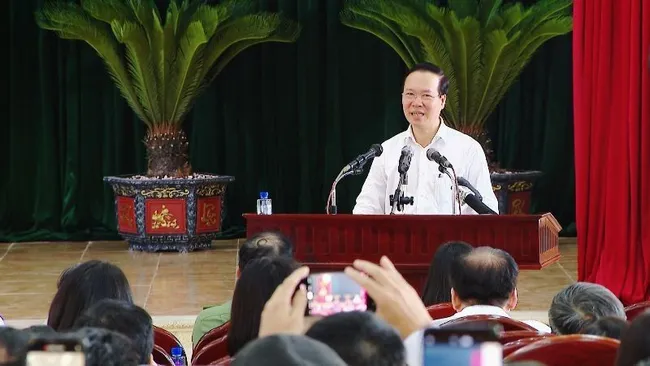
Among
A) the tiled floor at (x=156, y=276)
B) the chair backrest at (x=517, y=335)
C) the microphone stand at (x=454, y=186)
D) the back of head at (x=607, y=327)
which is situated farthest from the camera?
the tiled floor at (x=156, y=276)

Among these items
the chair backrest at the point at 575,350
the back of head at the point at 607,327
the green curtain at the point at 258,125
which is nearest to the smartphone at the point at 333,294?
the chair backrest at the point at 575,350

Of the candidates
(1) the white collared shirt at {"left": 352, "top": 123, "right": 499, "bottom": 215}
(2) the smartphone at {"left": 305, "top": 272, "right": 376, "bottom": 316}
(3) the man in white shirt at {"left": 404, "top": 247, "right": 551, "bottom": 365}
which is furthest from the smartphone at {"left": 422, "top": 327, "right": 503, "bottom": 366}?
(1) the white collared shirt at {"left": 352, "top": 123, "right": 499, "bottom": 215}

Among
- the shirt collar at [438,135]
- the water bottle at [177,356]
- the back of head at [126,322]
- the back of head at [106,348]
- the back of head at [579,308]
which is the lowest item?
the water bottle at [177,356]

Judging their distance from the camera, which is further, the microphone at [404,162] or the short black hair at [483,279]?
the microphone at [404,162]

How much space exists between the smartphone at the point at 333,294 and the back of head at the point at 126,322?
0.45m

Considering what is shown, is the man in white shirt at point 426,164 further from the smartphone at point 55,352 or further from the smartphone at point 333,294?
the smartphone at point 55,352

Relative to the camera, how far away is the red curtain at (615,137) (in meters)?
6.21

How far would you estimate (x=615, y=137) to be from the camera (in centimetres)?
630

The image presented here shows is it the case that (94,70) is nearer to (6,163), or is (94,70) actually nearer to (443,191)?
(6,163)

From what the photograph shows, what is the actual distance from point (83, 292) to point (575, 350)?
145 cm

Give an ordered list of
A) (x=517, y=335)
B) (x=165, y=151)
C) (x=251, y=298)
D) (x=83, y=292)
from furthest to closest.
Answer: (x=165, y=151), (x=83, y=292), (x=251, y=298), (x=517, y=335)

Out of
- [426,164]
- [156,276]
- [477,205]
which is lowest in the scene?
[156,276]

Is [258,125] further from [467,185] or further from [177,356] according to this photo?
[177,356]

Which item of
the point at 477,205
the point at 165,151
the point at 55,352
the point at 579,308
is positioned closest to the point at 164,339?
the point at 579,308
